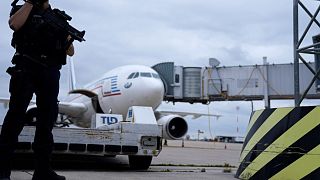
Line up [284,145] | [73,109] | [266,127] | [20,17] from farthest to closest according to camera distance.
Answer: [73,109] → [266,127] → [284,145] → [20,17]

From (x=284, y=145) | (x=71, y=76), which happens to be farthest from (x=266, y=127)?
(x=71, y=76)

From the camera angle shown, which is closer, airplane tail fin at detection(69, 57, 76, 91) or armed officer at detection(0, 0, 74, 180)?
armed officer at detection(0, 0, 74, 180)

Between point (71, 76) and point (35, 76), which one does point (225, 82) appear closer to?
point (71, 76)

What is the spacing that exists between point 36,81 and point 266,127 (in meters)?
2.58

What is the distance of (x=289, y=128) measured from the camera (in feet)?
14.0

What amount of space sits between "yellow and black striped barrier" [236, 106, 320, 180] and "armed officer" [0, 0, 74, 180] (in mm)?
2221

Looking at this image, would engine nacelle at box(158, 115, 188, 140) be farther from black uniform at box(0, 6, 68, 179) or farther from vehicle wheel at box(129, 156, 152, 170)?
black uniform at box(0, 6, 68, 179)

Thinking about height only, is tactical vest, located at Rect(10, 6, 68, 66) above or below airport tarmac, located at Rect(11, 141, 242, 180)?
above

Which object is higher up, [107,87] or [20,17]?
[107,87]

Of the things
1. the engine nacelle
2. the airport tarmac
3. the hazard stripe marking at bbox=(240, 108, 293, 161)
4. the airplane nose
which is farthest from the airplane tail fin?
the hazard stripe marking at bbox=(240, 108, 293, 161)

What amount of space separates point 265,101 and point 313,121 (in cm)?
2276

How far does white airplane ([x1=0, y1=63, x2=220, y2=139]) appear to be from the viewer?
50.0ft

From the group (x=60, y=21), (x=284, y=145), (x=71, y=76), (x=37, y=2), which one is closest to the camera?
(x=37, y=2)

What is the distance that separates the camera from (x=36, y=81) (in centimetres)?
345
